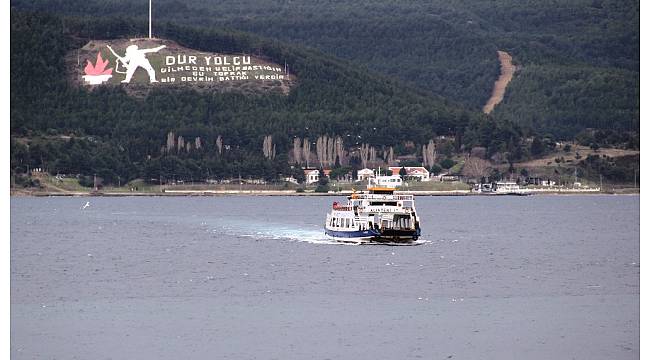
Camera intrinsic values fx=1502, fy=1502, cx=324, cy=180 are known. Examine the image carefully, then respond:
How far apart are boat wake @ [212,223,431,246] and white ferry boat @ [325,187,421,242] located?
70cm

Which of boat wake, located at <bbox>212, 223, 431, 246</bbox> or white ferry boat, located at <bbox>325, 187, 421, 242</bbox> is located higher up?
white ferry boat, located at <bbox>325, 187, 421, 242</bbox>

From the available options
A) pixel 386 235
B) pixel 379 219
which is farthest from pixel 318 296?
pixel 379 219

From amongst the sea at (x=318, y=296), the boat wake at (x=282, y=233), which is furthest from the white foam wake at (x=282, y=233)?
the sea at (x=318, y=296)

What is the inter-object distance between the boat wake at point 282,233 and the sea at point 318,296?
27 cm

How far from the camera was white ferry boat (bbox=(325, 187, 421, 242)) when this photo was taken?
99000 mm

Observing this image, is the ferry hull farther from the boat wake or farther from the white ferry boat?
the boat wake

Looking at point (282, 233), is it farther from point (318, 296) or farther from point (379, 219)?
point (318, 296)

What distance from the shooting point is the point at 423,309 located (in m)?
67.0

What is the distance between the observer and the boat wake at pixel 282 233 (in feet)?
345

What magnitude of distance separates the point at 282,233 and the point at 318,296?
46.5 meters

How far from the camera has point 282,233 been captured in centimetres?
11812

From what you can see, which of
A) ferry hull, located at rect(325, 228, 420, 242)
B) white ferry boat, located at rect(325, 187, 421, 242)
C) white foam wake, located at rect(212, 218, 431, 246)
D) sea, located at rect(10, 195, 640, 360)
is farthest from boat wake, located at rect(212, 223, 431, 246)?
white ferry boat, located at rect(325, 187, 421, 242)

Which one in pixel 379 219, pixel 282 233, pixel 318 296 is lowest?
pixel 318 296

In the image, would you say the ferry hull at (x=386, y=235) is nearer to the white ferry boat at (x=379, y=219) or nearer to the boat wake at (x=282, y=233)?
the white ferry boat at (x=379, y=219)
